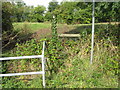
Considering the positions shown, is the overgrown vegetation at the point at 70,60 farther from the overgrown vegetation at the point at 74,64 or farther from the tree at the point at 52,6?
the tree at the point at 52,6

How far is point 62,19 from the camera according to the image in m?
7.41

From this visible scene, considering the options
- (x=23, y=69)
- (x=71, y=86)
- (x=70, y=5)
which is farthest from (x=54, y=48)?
(x=70, y=5)

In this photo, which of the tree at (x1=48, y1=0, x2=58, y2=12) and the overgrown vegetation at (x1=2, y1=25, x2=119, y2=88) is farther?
the tree at (x1=48, y1=0, x2=58, y2=12)

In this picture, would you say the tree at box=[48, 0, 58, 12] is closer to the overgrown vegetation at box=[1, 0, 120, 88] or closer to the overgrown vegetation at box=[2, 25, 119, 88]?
the overgrown vegetation at box=[1, 0, 120, 88]

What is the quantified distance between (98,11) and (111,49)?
146 centimetres

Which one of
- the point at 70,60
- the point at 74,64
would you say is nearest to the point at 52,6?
the point at 70,60

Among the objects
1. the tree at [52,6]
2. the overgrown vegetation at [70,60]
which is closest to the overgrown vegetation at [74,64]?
the overgrown vegetation at [70,60]

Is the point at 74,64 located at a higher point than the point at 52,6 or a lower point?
lower

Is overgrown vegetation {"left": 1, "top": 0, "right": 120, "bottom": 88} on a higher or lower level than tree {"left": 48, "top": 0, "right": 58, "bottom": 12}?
lower

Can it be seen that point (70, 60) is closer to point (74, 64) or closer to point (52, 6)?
point (74, 64)

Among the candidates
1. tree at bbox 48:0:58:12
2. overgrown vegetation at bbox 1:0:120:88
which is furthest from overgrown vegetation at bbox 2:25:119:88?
tree at bbox 48:0:58:12

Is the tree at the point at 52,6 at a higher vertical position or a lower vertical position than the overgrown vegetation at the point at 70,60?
higher

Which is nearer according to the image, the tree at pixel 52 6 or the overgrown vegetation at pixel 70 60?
the overgrown vegetation at pixel 70 60

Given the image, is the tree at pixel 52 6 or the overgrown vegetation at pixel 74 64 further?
the tree at pixel 52 6
